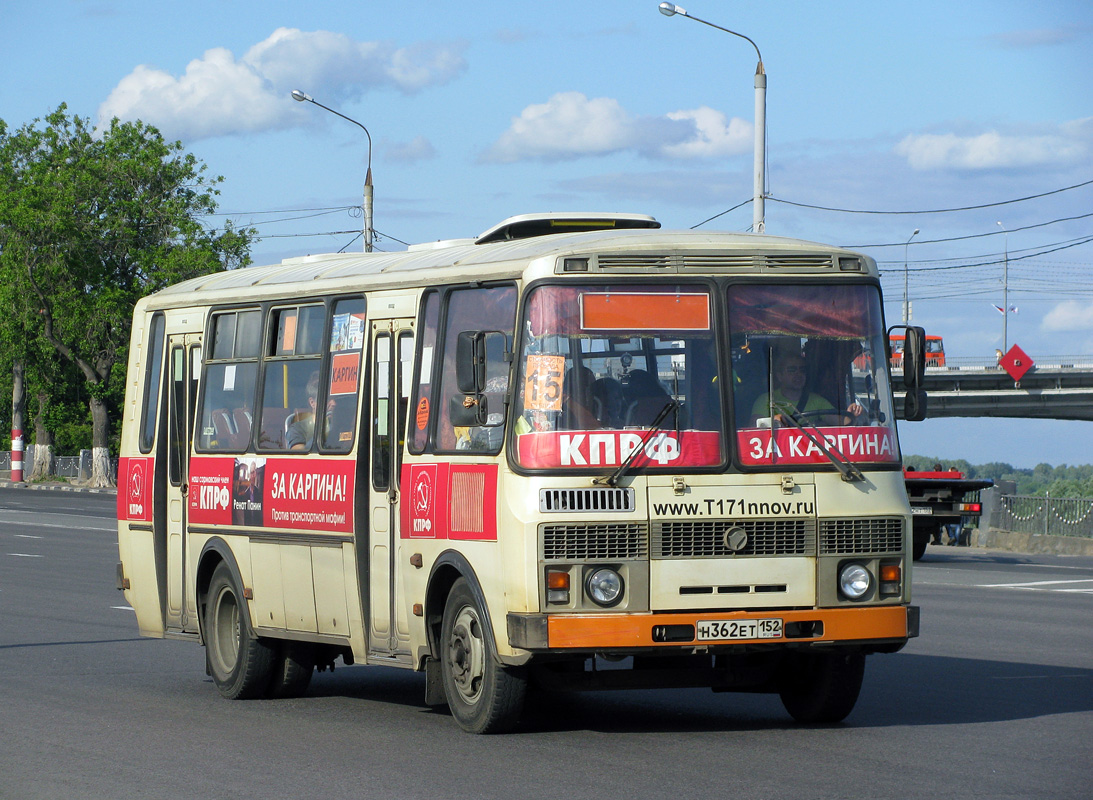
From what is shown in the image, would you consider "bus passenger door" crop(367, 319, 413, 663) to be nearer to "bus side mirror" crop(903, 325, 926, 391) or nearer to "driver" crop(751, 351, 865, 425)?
"driver" crop(751, 351, 865, 425)

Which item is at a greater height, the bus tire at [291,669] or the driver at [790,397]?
the driver at [790,397]

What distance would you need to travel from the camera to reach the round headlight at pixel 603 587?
334 inches

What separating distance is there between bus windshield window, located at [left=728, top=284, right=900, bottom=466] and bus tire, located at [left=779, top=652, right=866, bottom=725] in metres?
1.22

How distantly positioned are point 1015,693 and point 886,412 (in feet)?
9.59

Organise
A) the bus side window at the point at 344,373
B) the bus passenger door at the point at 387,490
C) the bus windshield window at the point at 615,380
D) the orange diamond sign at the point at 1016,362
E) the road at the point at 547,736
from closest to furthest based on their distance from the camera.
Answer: the road at the point at 547,736, the bus windshield window at the point at 615,380, the bus passenger door at the point at 387,490, the bus side window at the point at 344,373, the orange diamond sign at the point at 1016,362

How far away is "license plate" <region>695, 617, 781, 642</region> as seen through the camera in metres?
8.55

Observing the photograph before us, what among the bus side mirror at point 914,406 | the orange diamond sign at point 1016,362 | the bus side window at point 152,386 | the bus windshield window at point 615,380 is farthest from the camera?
the orange diamond sign at point 1016,362

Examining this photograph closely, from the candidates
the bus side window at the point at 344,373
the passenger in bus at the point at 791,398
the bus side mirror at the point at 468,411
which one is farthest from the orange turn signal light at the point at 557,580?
the bus side window at the point at 344,373

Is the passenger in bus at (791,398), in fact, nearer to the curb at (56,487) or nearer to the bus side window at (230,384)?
the bus side window at (230,384)

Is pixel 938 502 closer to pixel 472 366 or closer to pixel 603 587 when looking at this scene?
pixel 603 587

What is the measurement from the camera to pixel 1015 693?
36.3ft

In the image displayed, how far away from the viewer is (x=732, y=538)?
28.3ft

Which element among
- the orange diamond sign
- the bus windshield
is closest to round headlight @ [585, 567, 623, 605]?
the bus windshield

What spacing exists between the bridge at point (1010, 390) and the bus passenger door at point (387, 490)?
75.6 m
